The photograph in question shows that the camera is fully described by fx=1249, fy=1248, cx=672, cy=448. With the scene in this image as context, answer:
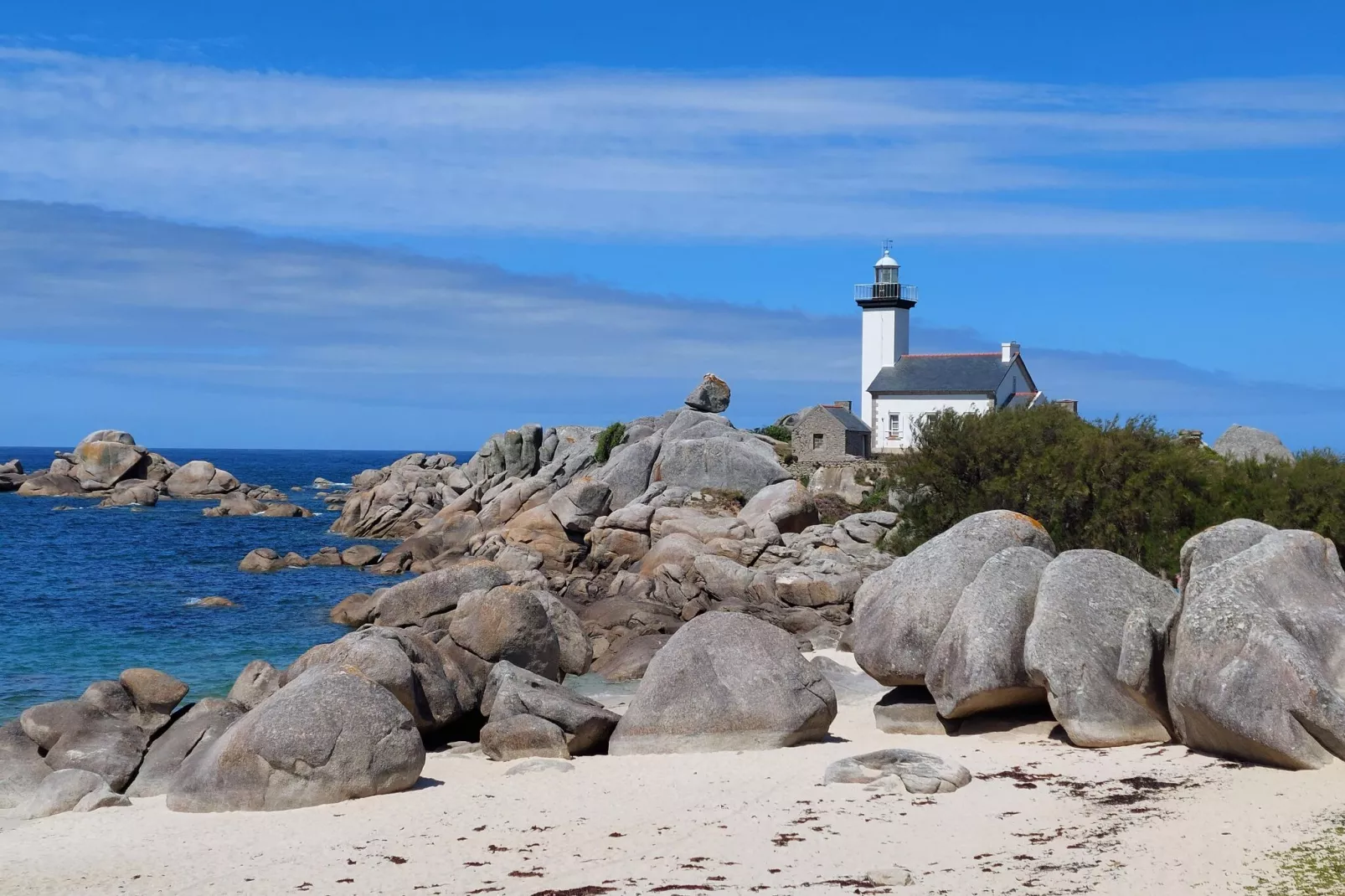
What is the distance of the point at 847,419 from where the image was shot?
199ft

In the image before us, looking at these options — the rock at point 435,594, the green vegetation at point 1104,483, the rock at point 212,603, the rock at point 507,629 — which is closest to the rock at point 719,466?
the green vegetation at point 1104,483

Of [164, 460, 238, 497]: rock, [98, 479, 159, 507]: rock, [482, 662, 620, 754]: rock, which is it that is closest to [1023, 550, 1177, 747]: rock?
[482, 662, 620, 754]: rock

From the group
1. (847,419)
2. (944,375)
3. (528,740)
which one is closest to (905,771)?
(528,740)

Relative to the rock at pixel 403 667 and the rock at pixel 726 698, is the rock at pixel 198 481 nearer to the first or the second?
the rock at pixel 403 667

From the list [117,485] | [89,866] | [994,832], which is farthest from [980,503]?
[117,485]

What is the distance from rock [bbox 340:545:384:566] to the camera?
51406mm

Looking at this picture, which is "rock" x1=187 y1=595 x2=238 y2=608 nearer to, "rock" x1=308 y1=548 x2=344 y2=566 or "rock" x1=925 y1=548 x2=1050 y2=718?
"rock" x1=308 y1=548 x2=344 y2=566

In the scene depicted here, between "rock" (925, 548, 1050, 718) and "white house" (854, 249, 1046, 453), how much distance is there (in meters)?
41.7

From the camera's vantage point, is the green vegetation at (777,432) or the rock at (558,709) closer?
the rock at (558,709)

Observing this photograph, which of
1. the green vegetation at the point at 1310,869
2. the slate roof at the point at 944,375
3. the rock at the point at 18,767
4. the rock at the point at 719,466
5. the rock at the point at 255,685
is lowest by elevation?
the rock at the point at 18,767

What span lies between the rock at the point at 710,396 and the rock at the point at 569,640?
31.6m

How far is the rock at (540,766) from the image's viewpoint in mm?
17359

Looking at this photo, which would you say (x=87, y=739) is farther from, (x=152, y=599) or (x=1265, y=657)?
(x=152, y=599)

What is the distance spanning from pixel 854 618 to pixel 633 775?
475 cm
